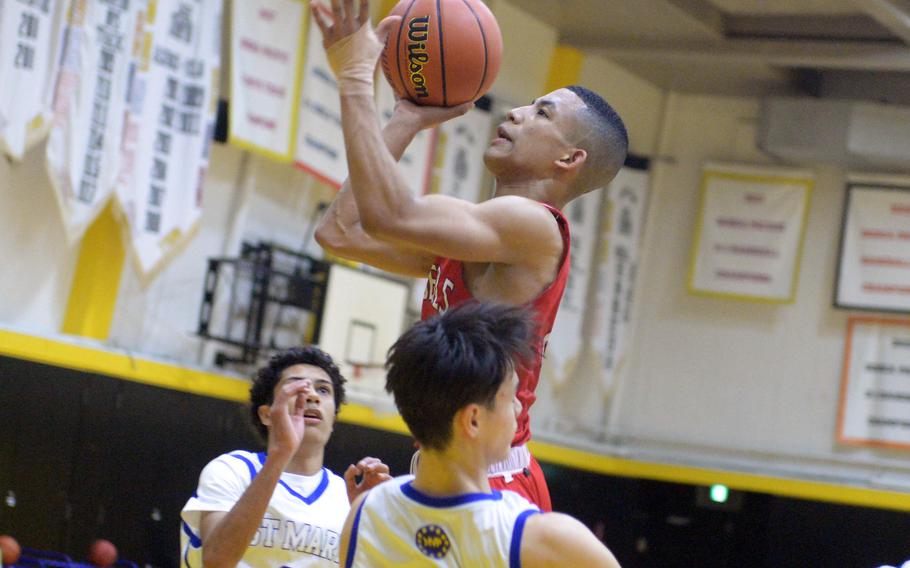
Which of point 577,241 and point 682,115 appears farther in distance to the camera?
point 682,115

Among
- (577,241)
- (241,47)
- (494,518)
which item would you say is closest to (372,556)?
(494,518)

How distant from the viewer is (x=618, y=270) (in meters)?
12.1

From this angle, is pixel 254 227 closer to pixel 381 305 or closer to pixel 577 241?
pixel 381 305

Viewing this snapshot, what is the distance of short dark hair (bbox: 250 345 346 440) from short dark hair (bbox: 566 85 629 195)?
1475mm

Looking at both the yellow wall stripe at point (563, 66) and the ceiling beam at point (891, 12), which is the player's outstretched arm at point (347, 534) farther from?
the yellow wall stripe at point (563, 66)

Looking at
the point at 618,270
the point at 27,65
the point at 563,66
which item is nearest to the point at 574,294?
the point at 618,270

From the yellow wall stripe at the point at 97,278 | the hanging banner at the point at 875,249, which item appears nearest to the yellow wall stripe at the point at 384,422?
the yellow wall stripe at the point at 97,278

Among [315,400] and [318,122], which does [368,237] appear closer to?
[315,400]

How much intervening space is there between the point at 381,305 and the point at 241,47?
6.80ft

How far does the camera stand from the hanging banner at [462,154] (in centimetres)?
1013

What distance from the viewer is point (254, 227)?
358 inches

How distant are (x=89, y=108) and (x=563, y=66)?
528 cm

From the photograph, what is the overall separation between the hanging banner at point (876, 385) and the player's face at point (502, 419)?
9999 millimetres

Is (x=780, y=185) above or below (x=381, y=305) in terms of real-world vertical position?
above
